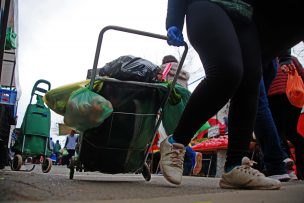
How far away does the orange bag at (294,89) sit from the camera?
333 centimetres

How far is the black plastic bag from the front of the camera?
92.1 inches

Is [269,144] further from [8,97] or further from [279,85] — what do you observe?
[8,97]

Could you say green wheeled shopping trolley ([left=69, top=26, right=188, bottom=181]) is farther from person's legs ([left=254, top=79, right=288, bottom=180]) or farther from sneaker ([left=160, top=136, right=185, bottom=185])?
person's legs ([left=254, top=79, right=288, bottom=180])

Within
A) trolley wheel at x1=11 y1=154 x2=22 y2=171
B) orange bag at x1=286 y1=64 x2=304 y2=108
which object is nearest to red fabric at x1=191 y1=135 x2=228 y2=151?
orange bag at x1=286 y1=64 x2=304 y2=108

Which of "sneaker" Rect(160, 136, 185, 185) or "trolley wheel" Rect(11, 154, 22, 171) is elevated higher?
"sneaker" Rect(160, 136, 185, 185)

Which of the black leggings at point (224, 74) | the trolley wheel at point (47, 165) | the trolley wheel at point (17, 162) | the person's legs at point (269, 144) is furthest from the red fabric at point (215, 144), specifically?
the black leggings at point (224, 74)

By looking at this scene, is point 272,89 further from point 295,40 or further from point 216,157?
point 216,157

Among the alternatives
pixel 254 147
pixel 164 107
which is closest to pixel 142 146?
pixel 164 107

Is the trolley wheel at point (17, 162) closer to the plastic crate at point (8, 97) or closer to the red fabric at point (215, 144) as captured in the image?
the plastic crate at point (8, 97)

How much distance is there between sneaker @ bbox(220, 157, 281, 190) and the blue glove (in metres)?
0.81

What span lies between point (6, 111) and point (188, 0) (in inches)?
138

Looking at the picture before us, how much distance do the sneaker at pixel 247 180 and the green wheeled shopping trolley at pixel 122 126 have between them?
756 millimetres

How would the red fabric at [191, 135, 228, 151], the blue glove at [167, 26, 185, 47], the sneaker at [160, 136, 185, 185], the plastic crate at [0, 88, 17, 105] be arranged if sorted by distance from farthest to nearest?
1. the red fabric at [191, 135, 228, 151]
2. the plastic crate at [0, 88, 17, 105]
3. the blue glove at [167, 26, 185, 47]
4. the sneaker at [160, 136, 185, 185]

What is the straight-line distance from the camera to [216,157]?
22.7 ft
